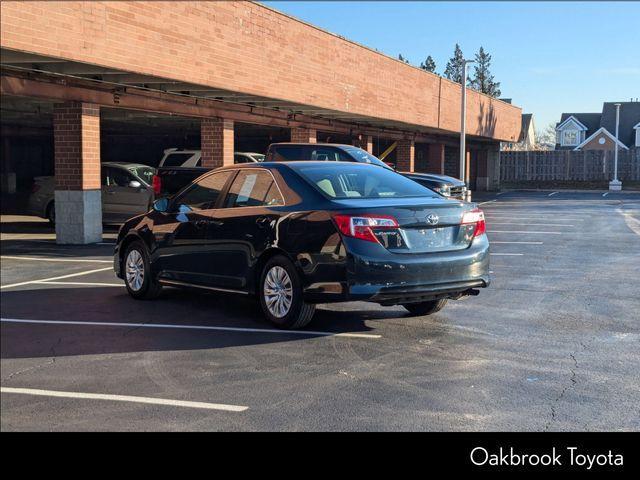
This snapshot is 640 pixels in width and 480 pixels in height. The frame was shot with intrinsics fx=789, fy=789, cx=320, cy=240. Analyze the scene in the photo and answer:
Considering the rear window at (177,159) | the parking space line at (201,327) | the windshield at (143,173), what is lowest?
the parking space line at (201,327)

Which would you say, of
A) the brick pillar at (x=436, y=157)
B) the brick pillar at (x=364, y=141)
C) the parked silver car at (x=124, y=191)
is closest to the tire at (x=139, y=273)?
the parked silver car at (x=124, y=191)

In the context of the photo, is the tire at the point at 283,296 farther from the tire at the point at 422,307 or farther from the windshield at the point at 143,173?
the windshield at the point at 143,173

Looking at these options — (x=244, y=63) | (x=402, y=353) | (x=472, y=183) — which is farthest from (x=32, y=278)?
(x=472, y=183)

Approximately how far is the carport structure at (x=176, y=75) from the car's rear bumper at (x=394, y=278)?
7.57 meters

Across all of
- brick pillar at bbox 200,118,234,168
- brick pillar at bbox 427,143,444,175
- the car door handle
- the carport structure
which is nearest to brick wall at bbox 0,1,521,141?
the carport structure

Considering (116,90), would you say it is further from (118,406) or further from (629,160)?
(629,160)

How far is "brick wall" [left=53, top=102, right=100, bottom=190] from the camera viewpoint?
15.8 m

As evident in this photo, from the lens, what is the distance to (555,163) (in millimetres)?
58000

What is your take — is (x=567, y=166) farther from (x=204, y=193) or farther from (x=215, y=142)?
(x=204, y=193)

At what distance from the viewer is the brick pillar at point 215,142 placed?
19.8m

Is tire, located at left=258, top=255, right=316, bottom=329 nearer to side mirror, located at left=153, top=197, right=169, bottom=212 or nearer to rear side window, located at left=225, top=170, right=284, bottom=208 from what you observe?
rear side window, located at left=225, top=170, right=284, bottom=208

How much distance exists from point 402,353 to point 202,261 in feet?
9.31

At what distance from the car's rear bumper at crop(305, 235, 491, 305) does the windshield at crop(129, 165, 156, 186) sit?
13.5 metres

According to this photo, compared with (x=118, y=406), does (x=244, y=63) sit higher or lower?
higher
